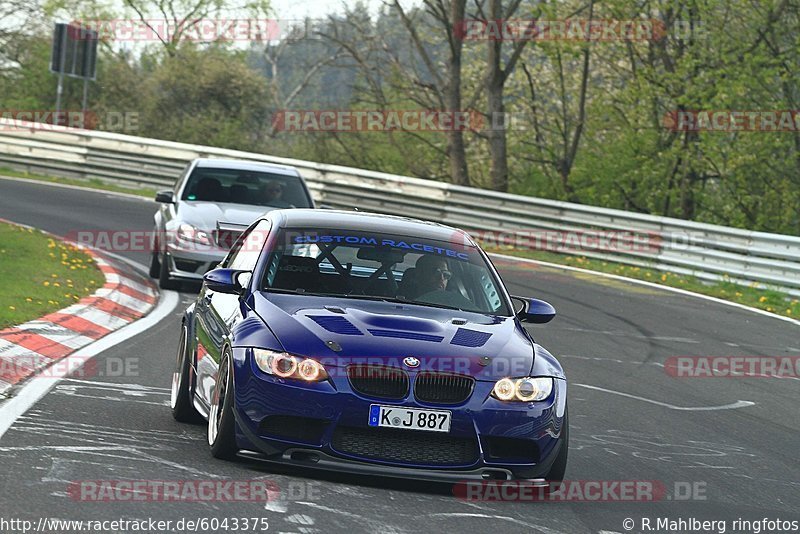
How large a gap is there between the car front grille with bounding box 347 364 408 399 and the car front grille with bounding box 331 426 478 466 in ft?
0.58

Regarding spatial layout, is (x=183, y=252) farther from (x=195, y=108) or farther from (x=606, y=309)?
(x=195, y=108)

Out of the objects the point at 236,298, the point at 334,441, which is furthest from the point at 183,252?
the point at 334,441

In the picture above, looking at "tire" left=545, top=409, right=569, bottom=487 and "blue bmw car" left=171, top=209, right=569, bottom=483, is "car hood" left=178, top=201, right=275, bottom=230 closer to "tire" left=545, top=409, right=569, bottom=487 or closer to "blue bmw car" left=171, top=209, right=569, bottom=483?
"blue bmw car" left=171, top=209, right=569, bottom=483

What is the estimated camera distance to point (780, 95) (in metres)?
27.3

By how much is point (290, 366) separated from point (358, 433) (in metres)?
0.46

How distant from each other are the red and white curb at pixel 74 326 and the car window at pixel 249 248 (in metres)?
1.66

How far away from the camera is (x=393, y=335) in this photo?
6.78m

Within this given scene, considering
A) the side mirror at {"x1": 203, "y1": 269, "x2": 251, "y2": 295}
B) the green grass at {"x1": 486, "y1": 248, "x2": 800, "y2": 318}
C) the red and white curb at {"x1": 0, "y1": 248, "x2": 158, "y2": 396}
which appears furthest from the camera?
the green grass at {"x1": 486, "y1": 248, "x2": 800, "y2": 318}

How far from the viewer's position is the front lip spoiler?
648 centimetres

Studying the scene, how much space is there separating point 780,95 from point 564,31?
4.58 metres

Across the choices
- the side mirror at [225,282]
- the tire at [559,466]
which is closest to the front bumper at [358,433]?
the tire at [559,466]

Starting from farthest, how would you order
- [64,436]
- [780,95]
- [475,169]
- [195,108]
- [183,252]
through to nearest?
[195,108], [475,169], [780,95], [183,252], [64,436]

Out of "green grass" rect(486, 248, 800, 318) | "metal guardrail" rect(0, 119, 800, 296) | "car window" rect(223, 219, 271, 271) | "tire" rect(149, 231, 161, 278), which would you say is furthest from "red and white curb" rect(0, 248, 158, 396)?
"metal guardrail" rect(0, 119, 800, 296)

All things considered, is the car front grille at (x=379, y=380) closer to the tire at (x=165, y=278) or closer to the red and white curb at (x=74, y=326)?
the red and white curb at (x=74, y=326)
